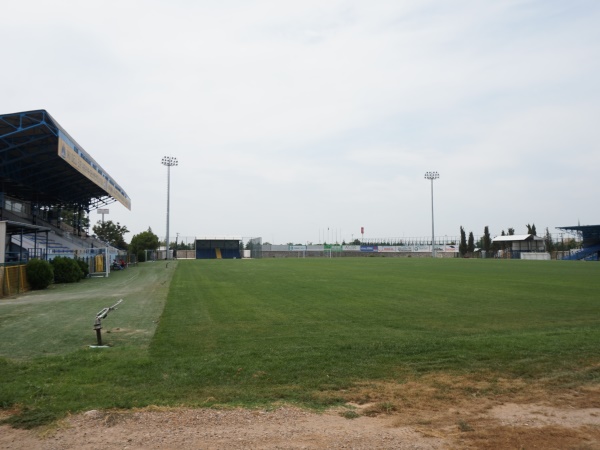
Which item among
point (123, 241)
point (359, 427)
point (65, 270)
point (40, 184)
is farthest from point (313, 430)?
point (123, 241)

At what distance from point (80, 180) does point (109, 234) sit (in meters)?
45.2

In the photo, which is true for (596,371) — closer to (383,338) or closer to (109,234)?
(383,338)

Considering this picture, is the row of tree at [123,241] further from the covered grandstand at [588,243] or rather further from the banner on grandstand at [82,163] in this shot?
the covered grandstand at [588,243]

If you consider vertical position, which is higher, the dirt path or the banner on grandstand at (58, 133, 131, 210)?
the banner on grandstand at (58, 133, 131, 210)

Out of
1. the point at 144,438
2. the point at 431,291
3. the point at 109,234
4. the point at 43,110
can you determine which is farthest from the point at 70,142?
the point at 109,234

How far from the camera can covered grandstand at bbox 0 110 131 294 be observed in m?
25.3

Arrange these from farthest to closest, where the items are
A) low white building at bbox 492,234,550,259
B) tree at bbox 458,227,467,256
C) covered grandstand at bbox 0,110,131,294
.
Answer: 1. tree at bbox 458,227,467,256
2. low white building at bbox 492,234,550,259
3. covered grandstand at bbox 0,110,131,294

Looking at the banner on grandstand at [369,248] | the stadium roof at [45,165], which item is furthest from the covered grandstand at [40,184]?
the banner on grandstand at [369,248]

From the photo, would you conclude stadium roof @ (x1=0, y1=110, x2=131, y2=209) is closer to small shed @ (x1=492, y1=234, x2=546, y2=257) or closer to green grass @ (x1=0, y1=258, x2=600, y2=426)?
green grass @ (x1=0, y1=258, x2=600, y2=426)

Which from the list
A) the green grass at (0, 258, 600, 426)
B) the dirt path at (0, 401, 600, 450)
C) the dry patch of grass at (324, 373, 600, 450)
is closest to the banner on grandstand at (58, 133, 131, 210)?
the green grass at (0, 258, 600, 426)

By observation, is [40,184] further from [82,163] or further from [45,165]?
[82,163]

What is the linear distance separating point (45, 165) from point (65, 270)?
43.3ft

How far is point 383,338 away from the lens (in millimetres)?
9445

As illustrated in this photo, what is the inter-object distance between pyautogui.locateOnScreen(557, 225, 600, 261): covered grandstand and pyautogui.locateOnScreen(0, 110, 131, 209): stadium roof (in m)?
73.3
